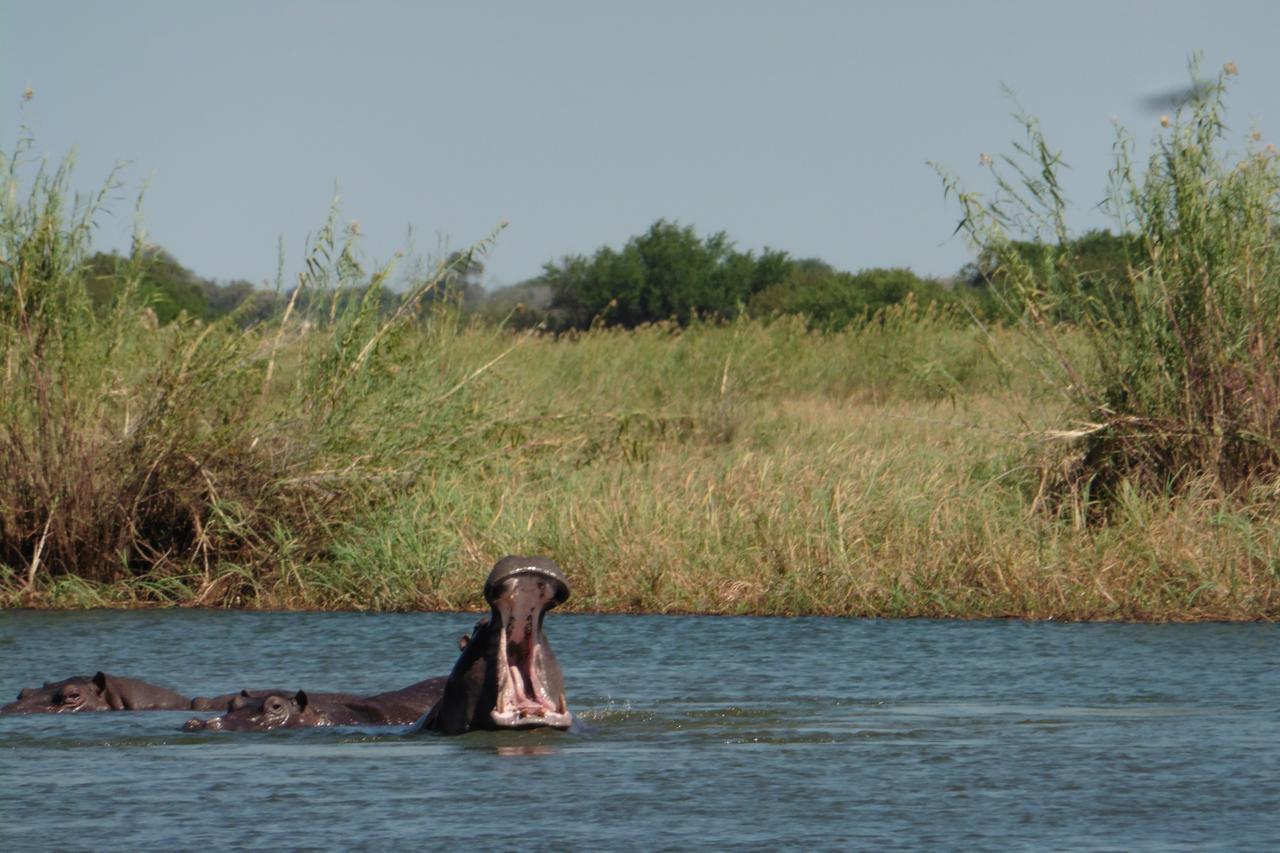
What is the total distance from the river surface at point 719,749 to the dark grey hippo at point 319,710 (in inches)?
3.6

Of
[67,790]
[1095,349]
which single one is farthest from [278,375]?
[67,790]

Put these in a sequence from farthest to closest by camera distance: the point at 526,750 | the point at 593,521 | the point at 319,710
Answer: the point at 593,521 < the point at 319,710 < the point at 526,750

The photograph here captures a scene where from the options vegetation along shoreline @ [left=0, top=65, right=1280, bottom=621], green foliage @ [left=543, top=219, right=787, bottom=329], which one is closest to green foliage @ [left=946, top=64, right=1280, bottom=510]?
vegetation along shoreline @ [left=0, top=65, right=1280, bottom=621]

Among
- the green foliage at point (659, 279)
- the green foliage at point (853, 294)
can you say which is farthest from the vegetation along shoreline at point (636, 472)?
the green foliage at point (659, 279)

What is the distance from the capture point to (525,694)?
6.70m

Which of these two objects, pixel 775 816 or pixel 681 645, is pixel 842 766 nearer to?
pixel 775 816

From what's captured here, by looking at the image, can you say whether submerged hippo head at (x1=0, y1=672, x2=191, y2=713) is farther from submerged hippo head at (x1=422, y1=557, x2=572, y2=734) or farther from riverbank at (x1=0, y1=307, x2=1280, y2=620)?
riverbank at (x1=0, y1=307, x2=1280, y2=620)

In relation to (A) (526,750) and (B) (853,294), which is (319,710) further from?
(B) (853,294)

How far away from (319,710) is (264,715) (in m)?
0.22

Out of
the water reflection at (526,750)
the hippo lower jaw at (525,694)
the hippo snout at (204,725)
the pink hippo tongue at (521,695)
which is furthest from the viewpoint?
the hippo snout at (204,725)

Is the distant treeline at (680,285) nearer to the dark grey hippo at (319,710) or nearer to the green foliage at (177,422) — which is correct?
the green foliage at (177,422)

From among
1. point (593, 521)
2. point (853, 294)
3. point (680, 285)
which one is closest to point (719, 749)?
point (593, 521)

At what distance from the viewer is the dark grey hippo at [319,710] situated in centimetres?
746

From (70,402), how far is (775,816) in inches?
279
